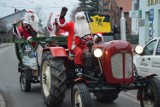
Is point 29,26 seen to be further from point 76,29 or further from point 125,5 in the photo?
point 125,5

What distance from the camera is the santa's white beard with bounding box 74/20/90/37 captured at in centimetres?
824

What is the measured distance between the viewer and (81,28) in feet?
27.1

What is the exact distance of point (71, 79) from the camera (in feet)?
27.4

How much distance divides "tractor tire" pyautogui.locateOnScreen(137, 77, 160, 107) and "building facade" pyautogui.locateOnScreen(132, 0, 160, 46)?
66.7 feet

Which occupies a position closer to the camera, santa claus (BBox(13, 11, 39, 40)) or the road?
the road

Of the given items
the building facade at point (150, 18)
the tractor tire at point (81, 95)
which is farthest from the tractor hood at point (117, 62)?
the building facade at point (150, 18)

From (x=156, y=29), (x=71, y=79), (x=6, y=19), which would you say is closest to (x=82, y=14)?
(x=71, y=79)

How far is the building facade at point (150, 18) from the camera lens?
29469mm

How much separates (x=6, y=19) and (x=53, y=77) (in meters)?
111

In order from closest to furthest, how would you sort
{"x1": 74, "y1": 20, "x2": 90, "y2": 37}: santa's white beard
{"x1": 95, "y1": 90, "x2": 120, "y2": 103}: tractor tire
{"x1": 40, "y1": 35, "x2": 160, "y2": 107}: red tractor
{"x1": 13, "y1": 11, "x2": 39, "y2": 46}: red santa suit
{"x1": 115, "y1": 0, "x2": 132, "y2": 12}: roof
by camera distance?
{"x1": 40, "y1": 35, "x2": 160, "y2": 107}: red tractor, {"x1": 74, "y1": 20, "x2": 90, "y2": 37}: santa's white beard, {"x1": 95, "y1": 90, "x2": 120, "y2": 103}: tractor tire, {"x1": 13, "y1": 11, "x2": 39, "y2": 46}: red santa suit, {"x1": 115, "y1": 0, "x2": 132, "y2": 12}: roof

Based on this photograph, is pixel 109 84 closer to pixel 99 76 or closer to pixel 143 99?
pixel 99 76

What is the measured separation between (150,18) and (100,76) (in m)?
23.7

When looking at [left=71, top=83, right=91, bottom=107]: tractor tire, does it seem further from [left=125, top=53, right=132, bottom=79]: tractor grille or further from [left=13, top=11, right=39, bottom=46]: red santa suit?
[left=13, top=11, right=39, bottom=46]: red santa suit

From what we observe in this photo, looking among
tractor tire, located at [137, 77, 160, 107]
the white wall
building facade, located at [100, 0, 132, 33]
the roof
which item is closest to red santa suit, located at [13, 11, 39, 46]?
tractor tire, located at [137, 77, 160, 107]
